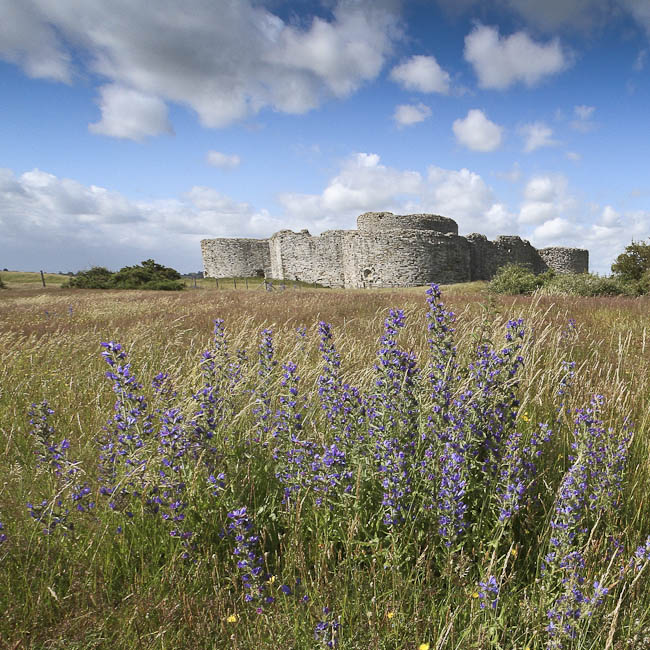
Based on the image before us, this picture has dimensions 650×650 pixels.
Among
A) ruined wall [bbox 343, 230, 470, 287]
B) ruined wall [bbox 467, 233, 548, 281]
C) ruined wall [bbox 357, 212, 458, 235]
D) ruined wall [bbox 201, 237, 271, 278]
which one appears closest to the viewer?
ruined wall [bbox 343, 230, 470, 287]

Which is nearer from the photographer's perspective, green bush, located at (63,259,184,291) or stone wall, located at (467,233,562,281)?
green bush, located at (63,259,184,291)

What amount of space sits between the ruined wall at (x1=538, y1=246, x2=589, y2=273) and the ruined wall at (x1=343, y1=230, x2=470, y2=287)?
41.5 feet

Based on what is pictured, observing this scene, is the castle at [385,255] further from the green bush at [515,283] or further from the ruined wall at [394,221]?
the green bush at [515,283]

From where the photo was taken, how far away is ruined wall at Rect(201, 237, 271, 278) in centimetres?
4706

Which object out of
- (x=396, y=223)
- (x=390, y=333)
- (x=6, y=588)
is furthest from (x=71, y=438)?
(x=396, y=223)

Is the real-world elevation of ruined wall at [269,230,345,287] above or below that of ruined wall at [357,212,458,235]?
below

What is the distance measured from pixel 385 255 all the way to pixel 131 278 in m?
19.4

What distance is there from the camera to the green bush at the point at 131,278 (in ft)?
93.1

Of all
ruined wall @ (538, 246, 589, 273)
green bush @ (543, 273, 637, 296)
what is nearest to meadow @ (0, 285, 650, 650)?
green bush @ (543, 273, 637, 296)

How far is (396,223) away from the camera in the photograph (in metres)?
31.6

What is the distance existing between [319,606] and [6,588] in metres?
1.32

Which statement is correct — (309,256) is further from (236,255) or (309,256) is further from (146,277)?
(146,277)

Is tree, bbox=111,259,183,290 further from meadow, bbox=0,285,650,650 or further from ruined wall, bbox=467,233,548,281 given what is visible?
meadow, bbox=0,285,650,650

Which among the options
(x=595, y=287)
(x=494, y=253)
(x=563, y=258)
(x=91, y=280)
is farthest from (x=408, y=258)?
(x=91, y=280)
